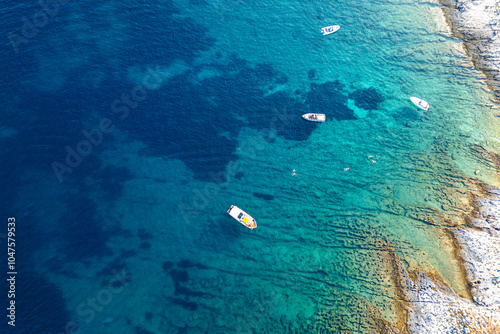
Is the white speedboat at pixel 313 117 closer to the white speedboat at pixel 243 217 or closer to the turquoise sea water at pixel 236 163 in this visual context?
the turquoise sea water at pixel 236 163

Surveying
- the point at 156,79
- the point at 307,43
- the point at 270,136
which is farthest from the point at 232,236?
the point at 307,43

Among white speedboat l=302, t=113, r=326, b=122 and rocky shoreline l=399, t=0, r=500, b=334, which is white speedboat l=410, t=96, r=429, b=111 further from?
rocky shoreline l=399, t=0, r=500, b=334

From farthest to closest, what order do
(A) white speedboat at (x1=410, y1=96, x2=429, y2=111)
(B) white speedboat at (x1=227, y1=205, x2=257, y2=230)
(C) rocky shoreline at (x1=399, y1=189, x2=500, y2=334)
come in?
1. (A) white speedboat at (x1=410, y1=96, x2=429, y2=111)
2. (B) white speedboat at (x1=227, y1=205, x2=257, y2=230)
3. (C) rocky shoreline at (x1=399, y1=189, x2=500, y2=334)

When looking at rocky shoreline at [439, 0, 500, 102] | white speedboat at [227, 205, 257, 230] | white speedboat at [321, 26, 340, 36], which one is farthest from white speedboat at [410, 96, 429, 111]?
white speedboat at [227, 205, 257, 230]

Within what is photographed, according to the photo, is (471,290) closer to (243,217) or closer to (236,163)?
(243,217)

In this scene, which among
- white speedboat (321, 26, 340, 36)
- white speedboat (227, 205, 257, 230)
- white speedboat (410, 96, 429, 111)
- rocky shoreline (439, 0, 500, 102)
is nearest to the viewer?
white speedboat (227, 205, 257, 230)

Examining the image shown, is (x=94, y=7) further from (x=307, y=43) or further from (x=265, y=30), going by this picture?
(x=307, y=43)
